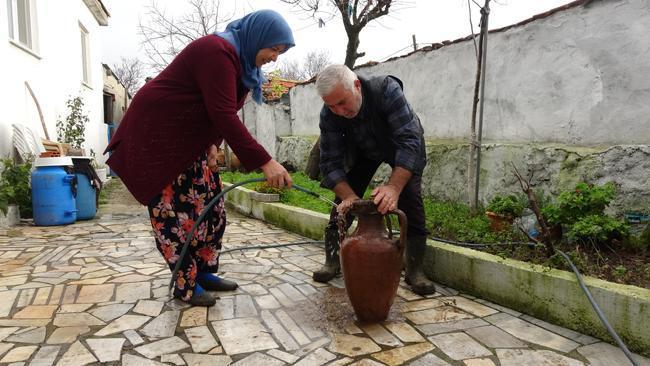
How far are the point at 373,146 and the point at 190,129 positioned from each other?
1.24 meters

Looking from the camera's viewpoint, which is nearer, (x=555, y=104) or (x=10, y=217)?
(x=555, y=104)

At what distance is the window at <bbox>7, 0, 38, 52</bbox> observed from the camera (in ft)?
20.9

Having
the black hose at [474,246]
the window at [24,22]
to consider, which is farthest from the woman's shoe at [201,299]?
the window at [24,22]

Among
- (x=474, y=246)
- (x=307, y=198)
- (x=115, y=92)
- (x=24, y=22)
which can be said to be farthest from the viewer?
(x=115, y=92)

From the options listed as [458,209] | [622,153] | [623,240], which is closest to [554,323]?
[623,240]

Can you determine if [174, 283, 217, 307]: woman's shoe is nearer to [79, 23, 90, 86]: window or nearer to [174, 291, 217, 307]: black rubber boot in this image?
[174, 291, 217, 307]: black rubber boot

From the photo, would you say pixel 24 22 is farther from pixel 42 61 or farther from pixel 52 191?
pixel 52 191

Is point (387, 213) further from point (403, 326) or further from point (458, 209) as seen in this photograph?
point (458, 209)

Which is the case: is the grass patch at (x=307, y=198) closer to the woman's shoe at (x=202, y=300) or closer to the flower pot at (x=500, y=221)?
the flower pot at (x=500, y=221)

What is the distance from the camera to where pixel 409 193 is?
3.13m

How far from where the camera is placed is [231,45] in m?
2.56

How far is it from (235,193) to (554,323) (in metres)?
5.71

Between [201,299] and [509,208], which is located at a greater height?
[509,208]

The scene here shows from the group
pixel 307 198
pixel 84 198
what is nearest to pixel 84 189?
pixel 84 198
